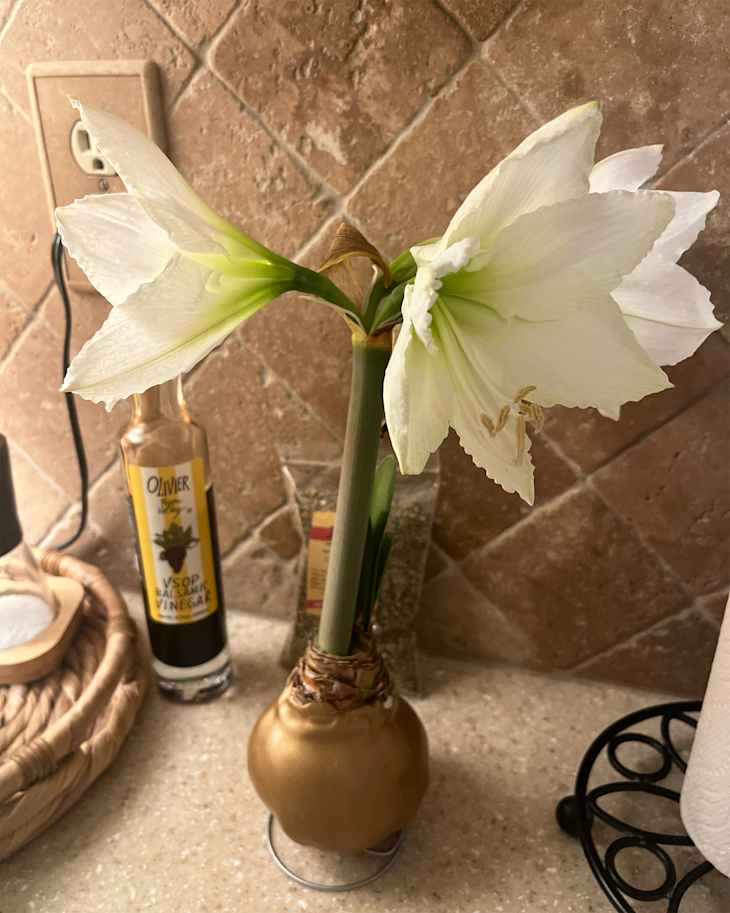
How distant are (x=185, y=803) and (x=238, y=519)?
0.91ft

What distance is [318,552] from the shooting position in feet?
2.30

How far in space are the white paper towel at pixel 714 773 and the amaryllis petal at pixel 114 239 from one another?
1.33 ft

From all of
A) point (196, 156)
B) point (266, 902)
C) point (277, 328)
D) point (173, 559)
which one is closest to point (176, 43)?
point (196, 156)

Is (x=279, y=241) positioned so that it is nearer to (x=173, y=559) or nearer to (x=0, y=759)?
(x=173, y=559)

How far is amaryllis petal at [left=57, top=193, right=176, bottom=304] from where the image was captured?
38 centimetres

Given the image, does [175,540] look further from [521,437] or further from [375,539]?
[521,437]

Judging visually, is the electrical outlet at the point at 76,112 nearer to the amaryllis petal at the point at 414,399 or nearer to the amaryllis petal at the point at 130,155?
the amaryllis petal at the point at 130,155

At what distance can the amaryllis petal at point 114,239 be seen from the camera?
376 mm

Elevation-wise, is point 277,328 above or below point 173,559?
above

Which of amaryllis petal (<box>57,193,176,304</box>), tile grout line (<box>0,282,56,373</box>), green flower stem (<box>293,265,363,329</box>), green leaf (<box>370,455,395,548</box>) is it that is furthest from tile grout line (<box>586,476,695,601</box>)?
tile grout line (<box>0,282,56,373</box>)

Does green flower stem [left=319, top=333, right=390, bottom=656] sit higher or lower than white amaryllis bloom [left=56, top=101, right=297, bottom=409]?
lower

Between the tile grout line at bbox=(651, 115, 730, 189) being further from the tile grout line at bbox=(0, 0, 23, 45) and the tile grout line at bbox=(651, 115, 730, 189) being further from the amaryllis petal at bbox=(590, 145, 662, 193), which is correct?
the tile grout line at bbox=(0, 0, 23, 45)

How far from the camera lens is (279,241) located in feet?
2.21

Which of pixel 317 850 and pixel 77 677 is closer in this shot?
pixel 317 850
